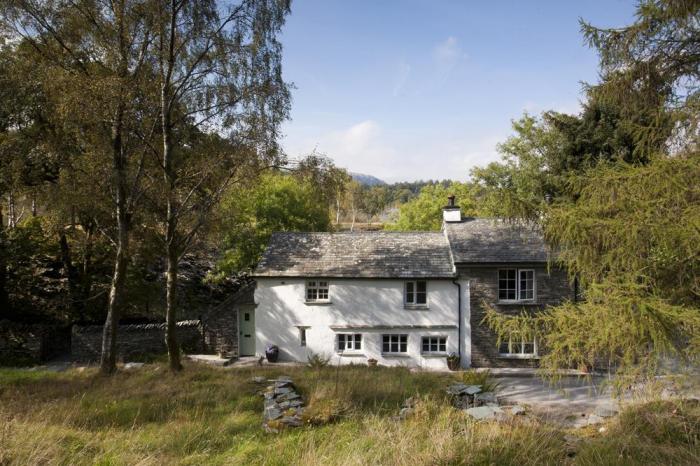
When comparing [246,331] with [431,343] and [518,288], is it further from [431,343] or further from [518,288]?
[518,288]

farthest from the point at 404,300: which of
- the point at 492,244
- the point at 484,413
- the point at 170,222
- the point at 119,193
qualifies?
the point at 119,193

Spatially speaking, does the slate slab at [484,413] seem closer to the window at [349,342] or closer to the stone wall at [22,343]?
the window at [349,342]

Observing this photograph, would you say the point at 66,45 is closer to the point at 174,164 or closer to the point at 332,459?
the point at 174,164

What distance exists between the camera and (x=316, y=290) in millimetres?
22703

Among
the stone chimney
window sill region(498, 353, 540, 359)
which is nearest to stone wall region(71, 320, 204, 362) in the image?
the stone chimney

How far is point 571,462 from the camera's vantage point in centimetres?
738

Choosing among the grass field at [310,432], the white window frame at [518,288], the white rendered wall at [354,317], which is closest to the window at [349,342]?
the white rendered wall at [354,317]

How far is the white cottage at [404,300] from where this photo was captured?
21.6 meters

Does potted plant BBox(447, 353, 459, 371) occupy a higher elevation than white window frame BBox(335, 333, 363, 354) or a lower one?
lower

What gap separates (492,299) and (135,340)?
18.0 meters

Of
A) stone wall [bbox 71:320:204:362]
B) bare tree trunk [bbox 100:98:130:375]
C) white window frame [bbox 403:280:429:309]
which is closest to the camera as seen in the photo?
bare tree trunk [bbox 100:98:130:375]

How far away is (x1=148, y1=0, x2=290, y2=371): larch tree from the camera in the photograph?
15.2 metres

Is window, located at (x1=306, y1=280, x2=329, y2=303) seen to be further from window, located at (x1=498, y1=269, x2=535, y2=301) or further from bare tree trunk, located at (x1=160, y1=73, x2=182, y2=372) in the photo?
window, located at (x1=498, y1=269, x2=535, y2=301)

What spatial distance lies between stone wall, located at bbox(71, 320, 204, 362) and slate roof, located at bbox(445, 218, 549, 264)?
47.0 ft
